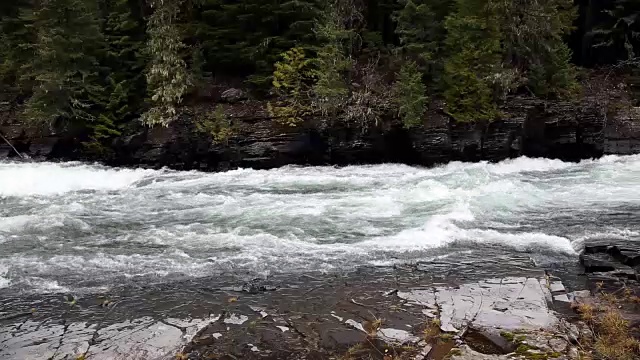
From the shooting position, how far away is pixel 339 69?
1800 centimetres

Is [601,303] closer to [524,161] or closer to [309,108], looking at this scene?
[524,161]

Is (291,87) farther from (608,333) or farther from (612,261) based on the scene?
(608,333)

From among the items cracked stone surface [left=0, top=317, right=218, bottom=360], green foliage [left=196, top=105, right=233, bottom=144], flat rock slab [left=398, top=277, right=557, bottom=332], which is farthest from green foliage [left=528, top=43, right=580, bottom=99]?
cracked stone surface [left=0, top=317, right=218, bottom=360]

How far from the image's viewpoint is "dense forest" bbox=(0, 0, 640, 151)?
56.9 feet

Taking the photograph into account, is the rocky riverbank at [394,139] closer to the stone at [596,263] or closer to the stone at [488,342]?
the stone at [596,263]

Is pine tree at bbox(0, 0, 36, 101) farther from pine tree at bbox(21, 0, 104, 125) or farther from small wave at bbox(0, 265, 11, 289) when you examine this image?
small wave at bbox(0, 265, 11, 289)

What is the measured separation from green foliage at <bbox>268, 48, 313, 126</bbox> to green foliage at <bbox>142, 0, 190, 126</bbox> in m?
3.09

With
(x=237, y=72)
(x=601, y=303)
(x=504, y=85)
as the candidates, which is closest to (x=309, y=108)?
(x=237, y=72)

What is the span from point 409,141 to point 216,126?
20.9 feet

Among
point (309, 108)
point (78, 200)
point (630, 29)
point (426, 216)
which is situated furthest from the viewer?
point (630, 29)

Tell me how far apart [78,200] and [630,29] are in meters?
19.7

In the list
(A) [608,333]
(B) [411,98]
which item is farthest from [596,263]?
(B) [411,98]

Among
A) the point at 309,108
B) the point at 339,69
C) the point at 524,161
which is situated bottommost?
the point at 524,161

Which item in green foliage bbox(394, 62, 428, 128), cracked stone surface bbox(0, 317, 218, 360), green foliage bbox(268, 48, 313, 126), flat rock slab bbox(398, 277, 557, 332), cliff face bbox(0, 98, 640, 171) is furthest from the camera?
green foliage bbox(268, 48, 313, 126)
